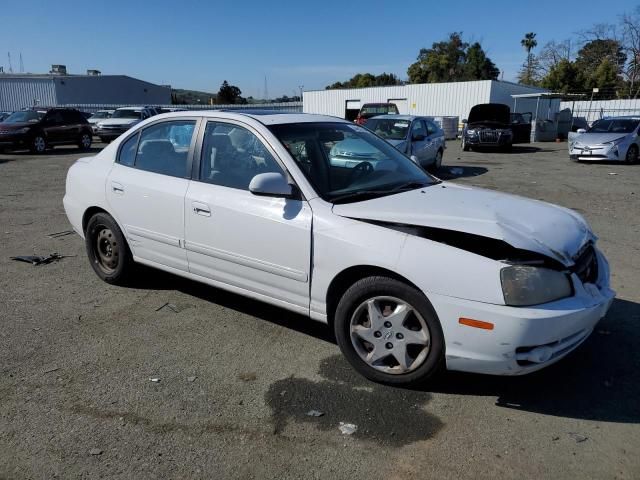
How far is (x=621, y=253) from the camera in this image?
20.5 feet

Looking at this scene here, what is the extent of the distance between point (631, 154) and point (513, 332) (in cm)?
1688

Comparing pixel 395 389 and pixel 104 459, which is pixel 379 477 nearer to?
pixel 395 389

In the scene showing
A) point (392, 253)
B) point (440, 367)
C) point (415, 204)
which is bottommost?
point (440, 367)

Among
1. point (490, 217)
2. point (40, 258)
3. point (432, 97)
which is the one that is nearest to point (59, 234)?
point (40, 258)

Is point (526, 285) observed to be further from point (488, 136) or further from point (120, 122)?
point (120, 122)

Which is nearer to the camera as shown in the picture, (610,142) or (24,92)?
(610,142)

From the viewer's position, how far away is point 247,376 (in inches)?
136

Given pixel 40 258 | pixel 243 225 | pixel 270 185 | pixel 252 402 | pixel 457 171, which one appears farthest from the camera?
pixel 457 171

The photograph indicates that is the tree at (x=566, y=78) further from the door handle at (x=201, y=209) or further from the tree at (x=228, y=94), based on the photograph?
the door handle at (x=201, y=209)

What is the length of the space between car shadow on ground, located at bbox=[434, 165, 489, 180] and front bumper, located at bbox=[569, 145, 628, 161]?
388cm

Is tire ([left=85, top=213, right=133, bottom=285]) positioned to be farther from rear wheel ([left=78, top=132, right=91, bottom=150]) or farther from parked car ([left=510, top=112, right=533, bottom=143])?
parked car ([left=510, top=112, right=533, bottom=143])

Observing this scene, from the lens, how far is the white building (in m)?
33.5

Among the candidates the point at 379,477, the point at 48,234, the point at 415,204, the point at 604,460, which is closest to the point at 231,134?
the point at 415,204

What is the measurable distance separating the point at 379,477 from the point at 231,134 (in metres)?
2.70
